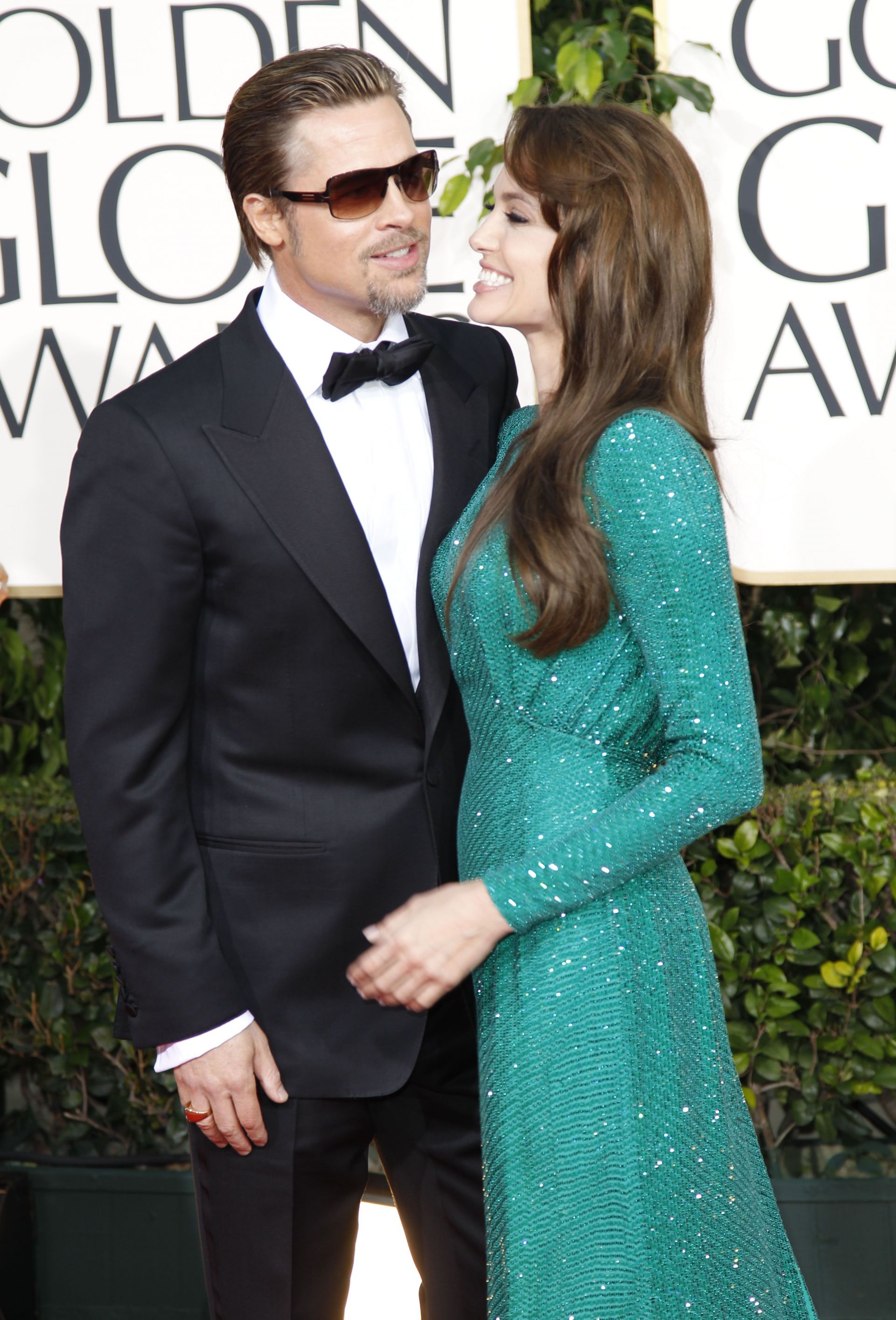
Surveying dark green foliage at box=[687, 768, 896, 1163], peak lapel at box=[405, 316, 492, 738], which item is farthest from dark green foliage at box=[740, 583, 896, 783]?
peak lapel at box=[405, 316, 492, 738]

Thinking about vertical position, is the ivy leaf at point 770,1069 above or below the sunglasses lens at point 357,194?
below

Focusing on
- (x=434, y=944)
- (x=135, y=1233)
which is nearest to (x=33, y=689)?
(x=135, y=1233)

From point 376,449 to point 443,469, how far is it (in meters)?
0.10

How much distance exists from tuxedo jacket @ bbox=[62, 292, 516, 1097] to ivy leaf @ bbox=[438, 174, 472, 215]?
92 centimetres

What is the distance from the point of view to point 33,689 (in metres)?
3.53

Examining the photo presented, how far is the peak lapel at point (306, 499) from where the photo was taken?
1.71 m

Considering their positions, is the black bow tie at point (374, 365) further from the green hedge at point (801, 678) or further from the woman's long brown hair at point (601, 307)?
the green hedge at point (801, 678)

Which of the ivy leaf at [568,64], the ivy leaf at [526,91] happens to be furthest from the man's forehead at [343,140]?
the ivy leaf at [568,64]

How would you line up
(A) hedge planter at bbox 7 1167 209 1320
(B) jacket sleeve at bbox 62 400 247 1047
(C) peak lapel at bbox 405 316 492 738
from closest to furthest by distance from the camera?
(B) jacket sleeve at bbox 62 400 247 1047
(C) peak lapel at bbox 405 316 492 738
(A) hedge planter at bbox 7 1167 209 1320

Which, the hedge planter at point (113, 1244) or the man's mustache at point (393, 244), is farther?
the hedge planter at point (113, 1244)

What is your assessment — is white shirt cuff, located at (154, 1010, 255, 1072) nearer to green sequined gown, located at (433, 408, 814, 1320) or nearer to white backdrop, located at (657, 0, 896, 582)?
green sequined gown, located at (433, 408, 814, 1320)

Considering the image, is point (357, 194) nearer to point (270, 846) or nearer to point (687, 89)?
point (270, 846)

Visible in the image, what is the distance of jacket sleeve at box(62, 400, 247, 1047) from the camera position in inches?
65.8

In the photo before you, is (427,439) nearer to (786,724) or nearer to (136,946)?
(136,946)
